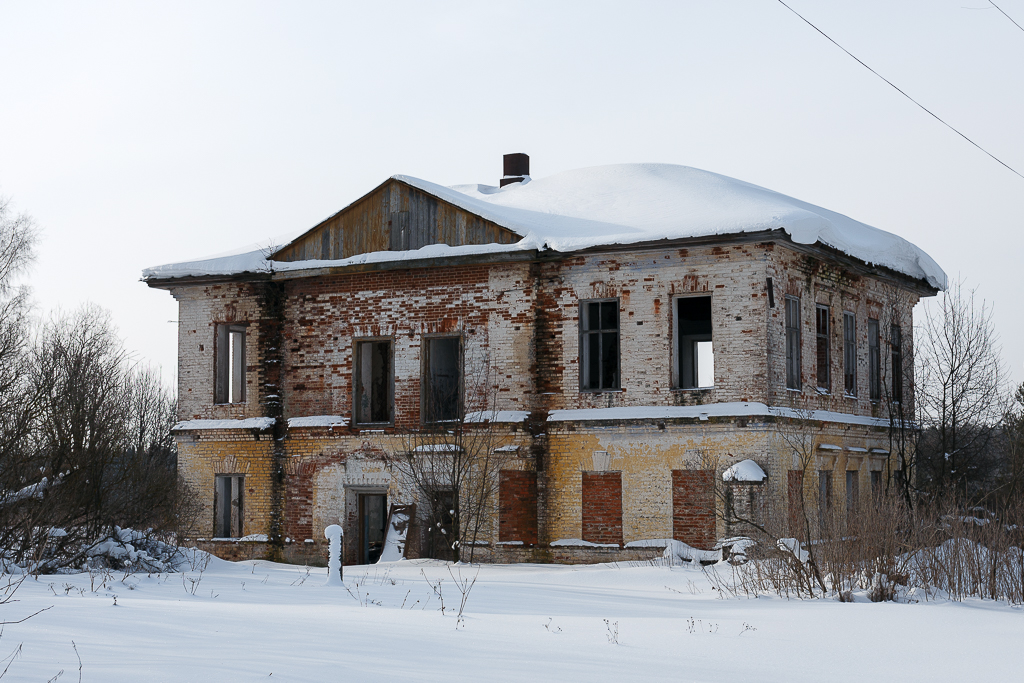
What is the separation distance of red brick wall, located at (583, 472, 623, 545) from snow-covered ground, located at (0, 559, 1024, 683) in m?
5.07

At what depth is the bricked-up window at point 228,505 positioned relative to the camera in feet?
74.0

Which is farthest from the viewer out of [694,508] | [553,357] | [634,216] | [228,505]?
[228,505]

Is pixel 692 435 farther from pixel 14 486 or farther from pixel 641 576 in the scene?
pixel 14 486

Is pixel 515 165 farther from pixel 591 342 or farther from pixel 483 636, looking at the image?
pixel 483 636

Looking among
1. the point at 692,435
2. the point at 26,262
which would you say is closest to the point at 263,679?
the point at 692,435

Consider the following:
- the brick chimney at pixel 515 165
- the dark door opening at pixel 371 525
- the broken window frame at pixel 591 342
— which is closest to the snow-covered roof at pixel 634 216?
the brick chimney at pixel 515 165

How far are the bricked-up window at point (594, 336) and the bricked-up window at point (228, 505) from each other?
741 centimetres

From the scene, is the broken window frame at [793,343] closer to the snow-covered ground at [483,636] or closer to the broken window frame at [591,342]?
the broken window frame at [591,342]

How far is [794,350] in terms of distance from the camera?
20.3 meters

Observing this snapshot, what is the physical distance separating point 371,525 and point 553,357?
523 centimetres

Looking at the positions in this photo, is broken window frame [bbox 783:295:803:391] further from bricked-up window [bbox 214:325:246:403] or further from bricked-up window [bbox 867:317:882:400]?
bricked-up window [bbox 214:325:246:403]

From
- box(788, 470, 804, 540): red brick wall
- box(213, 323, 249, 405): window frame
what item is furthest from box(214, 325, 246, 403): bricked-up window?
box(788, 470, 804, 540): red brick wall

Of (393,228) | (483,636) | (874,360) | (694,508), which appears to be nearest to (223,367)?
(393,228)

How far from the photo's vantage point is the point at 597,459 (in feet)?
64.5
